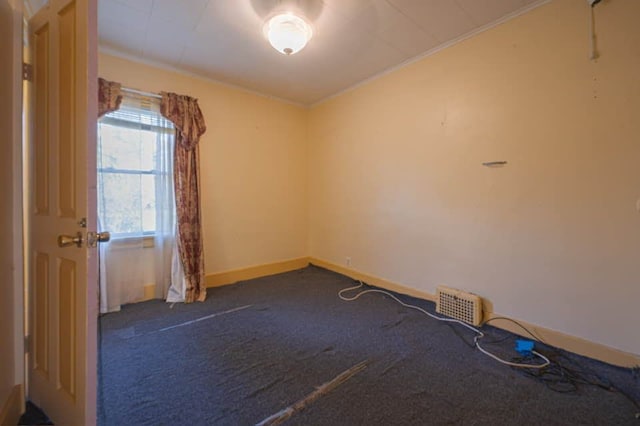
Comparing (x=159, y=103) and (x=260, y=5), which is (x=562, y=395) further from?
(x=159, y=103)

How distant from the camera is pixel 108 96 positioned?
8.14 feet

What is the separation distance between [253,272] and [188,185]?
57.7 inches

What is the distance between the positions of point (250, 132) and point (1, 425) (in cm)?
321

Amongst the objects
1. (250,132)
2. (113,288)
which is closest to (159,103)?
(250,132)

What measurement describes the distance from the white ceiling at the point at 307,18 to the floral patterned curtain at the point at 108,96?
0.38m

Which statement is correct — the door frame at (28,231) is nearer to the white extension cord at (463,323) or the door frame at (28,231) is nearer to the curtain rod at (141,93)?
the curtain rod at (141,93)

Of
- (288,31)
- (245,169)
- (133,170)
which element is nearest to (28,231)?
(133,170)

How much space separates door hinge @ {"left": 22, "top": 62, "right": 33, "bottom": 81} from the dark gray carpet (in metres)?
1.77

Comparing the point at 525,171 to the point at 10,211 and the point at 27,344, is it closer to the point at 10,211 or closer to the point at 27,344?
the point at 10,211

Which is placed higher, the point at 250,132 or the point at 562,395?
the point at 250,132

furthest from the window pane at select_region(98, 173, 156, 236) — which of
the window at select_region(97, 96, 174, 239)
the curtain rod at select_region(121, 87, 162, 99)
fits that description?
the curtain rod at select_region(121, 87, 162, 99)

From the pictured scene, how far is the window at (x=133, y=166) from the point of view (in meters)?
2.56

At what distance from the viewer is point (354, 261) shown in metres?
3.56

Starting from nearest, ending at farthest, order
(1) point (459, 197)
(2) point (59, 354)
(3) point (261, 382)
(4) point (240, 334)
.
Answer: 1. (2) point (59, 354)
2. (3) point (261, 382)
3. (4) point (240, 334)
4. (1) point (459, 197)
